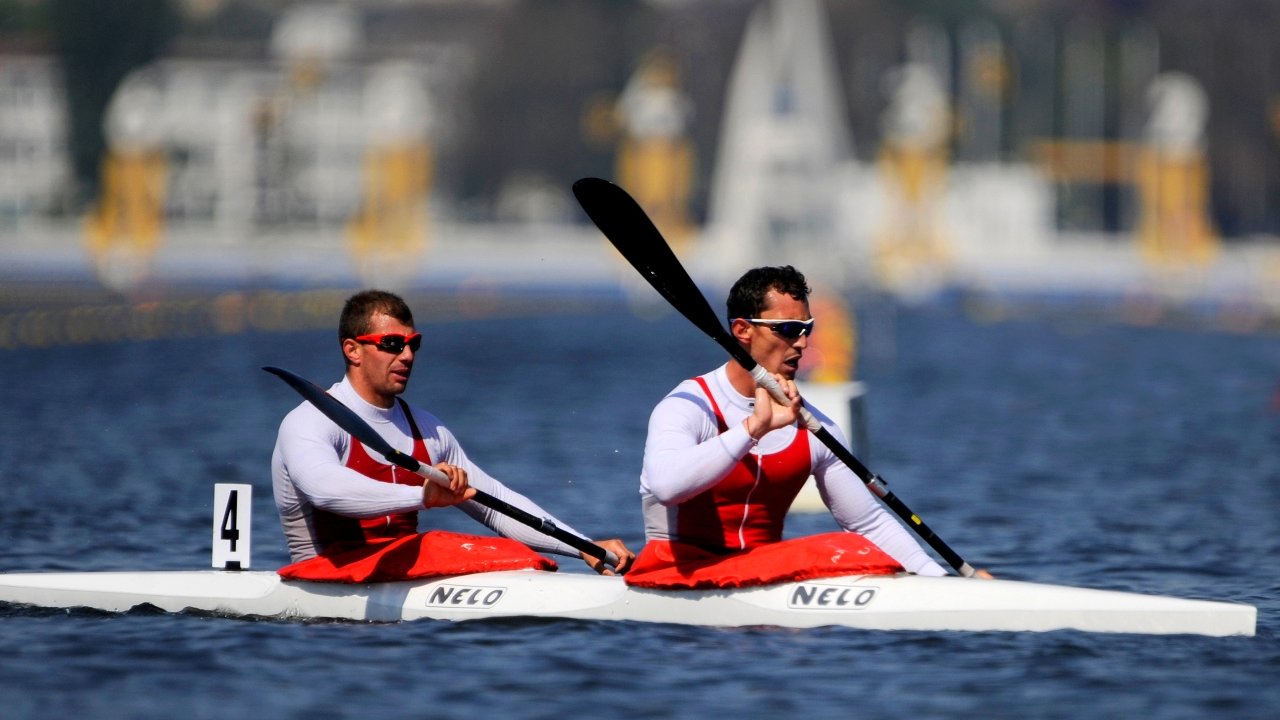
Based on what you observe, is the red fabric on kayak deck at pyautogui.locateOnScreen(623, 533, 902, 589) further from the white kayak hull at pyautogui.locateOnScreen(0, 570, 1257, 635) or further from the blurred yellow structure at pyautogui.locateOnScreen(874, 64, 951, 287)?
the blurred yellow structure at pyautogui.locateOnScreen(874, 64, 951, 287)

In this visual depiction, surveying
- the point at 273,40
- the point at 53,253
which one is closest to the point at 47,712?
the point at 53,253

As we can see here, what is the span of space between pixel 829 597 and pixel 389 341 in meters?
2.06

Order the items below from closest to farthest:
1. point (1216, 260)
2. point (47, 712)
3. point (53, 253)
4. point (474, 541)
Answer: point (47, 712), point (474, 541), point (1216, 260), point (53, 253)

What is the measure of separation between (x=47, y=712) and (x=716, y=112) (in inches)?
3280

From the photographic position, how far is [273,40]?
110688 mm

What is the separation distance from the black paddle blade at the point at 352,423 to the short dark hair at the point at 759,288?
4.76 feet

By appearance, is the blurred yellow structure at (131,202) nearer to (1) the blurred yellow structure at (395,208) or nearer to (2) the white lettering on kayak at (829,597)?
(1) the blurred yellow structure at (395,208)

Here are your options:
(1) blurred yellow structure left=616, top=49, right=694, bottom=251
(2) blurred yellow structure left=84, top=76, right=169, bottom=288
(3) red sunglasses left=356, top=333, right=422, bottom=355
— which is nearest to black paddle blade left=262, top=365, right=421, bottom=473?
(3) red sunglasses left=356, top=333, right=422, bottom=355

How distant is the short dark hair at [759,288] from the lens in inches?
303

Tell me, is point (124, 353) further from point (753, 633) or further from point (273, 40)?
point (273, 40)

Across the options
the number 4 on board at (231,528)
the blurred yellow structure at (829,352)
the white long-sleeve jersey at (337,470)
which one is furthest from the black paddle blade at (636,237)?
the blurred yellow structure at (829,352)

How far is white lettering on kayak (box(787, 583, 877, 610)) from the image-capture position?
26.9ft

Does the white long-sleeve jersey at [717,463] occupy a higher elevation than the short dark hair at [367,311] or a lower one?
lower

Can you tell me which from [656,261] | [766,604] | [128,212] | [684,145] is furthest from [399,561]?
[684,145]
